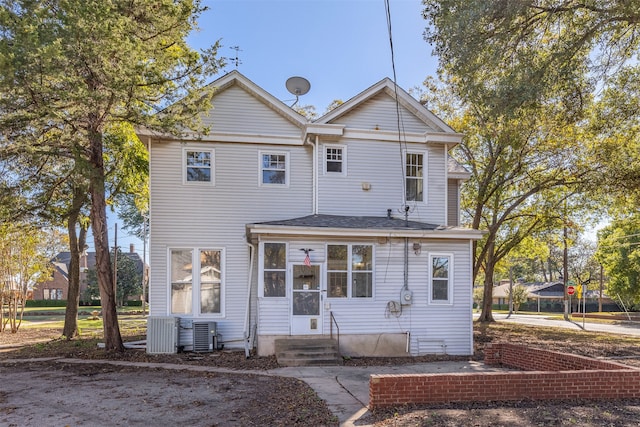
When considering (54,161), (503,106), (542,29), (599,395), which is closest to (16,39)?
(54,161)

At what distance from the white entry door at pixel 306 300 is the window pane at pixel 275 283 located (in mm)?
287

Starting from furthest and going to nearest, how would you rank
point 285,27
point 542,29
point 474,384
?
point 285,27
point 542,29
point 474,384

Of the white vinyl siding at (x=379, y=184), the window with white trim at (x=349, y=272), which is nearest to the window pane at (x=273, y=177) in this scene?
the white vinyl siding at (x=379, y=184)

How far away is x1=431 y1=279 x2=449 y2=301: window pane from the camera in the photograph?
11961mm

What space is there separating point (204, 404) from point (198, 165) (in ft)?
24.2

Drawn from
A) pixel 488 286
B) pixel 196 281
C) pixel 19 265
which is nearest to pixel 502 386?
pixel 196 281

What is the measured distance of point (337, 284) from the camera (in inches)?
456

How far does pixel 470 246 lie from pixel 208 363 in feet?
25.0

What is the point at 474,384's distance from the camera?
21.4 feet

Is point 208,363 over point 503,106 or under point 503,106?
under

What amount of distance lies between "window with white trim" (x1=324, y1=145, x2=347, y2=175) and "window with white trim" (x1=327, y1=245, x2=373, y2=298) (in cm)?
255

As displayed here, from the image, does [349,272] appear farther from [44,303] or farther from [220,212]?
[44,303]

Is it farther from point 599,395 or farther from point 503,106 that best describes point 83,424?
point 503,106

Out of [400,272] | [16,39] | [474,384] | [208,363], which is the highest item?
[16,39]
